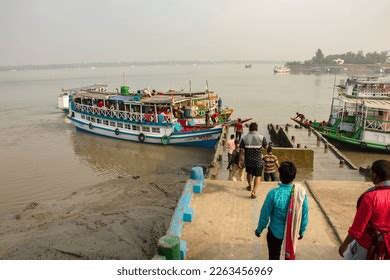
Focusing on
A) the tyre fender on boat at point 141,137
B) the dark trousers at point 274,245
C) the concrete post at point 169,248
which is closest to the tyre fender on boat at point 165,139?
the tyre fender on boat at point 141,137

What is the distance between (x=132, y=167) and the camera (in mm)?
15750

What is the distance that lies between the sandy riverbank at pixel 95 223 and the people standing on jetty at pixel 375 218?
4.86 metres

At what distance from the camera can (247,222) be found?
18.4ft

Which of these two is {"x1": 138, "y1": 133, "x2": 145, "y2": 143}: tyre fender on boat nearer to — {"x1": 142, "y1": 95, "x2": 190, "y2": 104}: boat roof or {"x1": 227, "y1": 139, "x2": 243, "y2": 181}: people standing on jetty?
{"x1": 142, "y1": 95, "x2": 190, "y2": 104}: boat roof

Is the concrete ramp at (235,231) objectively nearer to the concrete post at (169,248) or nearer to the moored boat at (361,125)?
the concrete post at (169,248)

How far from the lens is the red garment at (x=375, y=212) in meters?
2.96

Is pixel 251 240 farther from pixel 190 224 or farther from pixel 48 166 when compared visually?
pixel 48 166

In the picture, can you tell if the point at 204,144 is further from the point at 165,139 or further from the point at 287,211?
the point at 287,211

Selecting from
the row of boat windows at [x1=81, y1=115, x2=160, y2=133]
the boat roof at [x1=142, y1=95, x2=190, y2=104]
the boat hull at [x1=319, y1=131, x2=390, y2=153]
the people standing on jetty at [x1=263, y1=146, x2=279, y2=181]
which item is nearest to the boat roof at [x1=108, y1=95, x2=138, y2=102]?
the boat roof at [x1=142, y1=95, x2=190, y2=104]

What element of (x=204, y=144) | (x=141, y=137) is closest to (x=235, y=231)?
(x=204, y=144)

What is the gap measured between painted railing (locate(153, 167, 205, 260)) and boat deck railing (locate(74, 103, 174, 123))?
11677 millimetres
